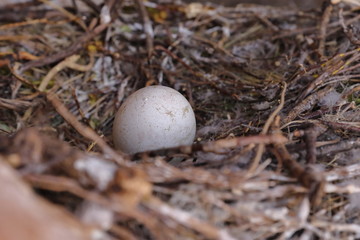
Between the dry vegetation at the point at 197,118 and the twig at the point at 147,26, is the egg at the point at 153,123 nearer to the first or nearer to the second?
the dry vegetation at the point at 197,118

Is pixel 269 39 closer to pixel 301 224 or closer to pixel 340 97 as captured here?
pixel 340 97

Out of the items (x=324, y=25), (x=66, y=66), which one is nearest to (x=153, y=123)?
(x=66, y=66)

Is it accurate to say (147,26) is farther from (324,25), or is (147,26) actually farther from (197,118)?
(324,25)

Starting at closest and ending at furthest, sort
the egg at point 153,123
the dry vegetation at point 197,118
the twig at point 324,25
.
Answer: the dry vegetation at point 197,118
the egg at point 153,123
the twig at point 324,25

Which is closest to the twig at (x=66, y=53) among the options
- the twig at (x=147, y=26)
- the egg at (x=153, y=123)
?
the twig at (x=147, y=26)

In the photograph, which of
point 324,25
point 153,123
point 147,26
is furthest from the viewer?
point 147,26

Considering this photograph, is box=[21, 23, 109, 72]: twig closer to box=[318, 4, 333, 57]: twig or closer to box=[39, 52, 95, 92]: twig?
box=[39, 52, 95, 92]: twig
